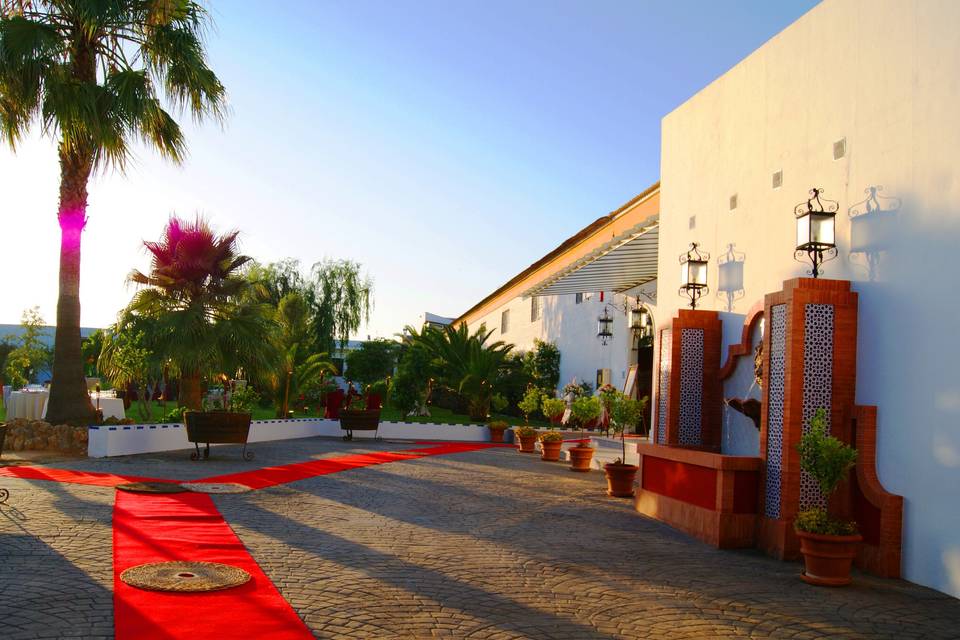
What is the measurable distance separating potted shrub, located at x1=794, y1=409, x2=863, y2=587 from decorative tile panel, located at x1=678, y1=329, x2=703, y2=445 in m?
3.82

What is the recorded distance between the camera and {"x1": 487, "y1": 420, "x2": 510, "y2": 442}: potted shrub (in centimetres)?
2480

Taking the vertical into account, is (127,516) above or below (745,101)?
below

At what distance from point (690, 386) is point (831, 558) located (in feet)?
15.4

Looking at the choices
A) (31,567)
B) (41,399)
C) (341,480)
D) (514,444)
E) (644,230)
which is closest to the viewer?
(31,567)

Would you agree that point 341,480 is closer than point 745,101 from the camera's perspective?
No

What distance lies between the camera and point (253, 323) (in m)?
17.2

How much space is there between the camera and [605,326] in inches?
906

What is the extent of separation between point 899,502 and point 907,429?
0.65m

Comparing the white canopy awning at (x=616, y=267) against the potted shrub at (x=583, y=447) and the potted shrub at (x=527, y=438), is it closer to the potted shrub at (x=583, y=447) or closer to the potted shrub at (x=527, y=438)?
the potted shrub at (x=583, y=447)

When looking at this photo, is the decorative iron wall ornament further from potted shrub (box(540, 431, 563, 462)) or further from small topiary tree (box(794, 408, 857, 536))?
potted shrub (box(540, 431, 563, 462))

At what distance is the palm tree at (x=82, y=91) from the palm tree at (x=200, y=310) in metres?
2.08

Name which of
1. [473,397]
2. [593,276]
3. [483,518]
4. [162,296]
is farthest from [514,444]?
[483,518]

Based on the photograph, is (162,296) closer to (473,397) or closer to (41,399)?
(41,399)

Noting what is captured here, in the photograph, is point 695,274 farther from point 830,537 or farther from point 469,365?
point 469,365
